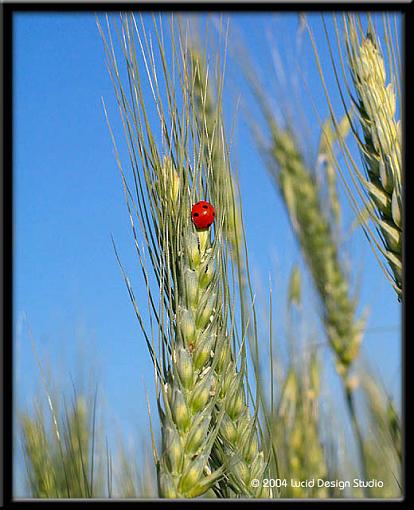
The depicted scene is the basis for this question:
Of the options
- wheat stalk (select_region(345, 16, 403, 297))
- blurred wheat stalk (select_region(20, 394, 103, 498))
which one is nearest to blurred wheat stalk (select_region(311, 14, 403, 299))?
wheat stalk (select_region(345, 16, 403, 297))

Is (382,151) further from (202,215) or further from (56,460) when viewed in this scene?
(56,460)

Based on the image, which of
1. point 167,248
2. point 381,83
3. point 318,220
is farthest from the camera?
point 318,220

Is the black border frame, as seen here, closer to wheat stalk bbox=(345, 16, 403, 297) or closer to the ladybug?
wheat stalk bbox=(345, 16, 403, 297)

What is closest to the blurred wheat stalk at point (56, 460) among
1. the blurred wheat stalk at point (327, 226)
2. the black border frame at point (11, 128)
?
the black border frame at point (11, 128)

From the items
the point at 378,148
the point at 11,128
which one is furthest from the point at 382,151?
the point at 11,128

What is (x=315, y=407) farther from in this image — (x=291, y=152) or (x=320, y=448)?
(x=291, y=152)

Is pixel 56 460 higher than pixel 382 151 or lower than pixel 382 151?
lower

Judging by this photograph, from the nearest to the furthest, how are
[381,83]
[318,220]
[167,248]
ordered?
1. [167,248]
2. [381,83]
3. [318,220]

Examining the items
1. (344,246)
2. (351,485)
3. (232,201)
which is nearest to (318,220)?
(344,246)
